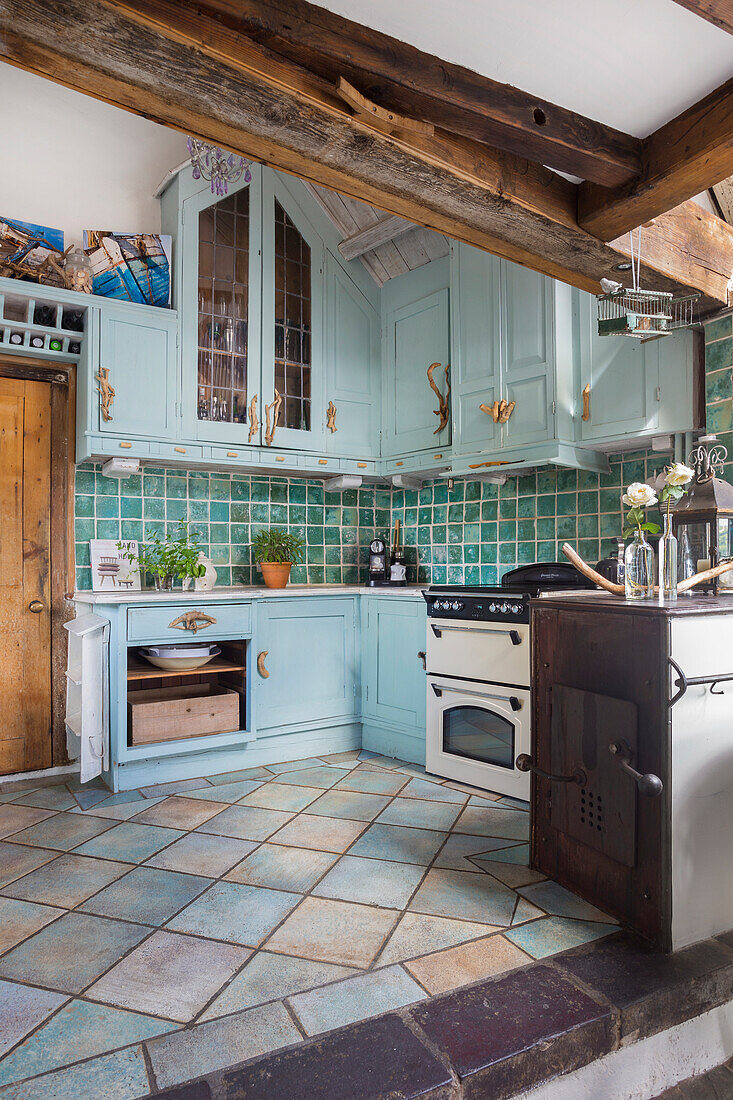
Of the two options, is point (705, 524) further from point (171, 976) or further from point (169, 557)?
point (169, 557)

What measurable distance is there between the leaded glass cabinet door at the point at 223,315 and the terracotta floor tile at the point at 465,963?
8.59ft

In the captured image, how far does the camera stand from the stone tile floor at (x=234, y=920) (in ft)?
4.72

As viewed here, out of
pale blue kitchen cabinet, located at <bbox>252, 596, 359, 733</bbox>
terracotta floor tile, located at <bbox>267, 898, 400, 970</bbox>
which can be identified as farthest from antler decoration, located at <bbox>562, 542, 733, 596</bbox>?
pale blue kitchen cabinet, located at <bbox>252, 596, 359, 733</bbox>

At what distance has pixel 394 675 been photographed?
3.59 meters

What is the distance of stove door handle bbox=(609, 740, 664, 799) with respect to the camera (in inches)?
65.2

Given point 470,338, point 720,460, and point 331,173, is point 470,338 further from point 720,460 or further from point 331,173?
point 331,173

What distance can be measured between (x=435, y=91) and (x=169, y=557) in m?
2.36

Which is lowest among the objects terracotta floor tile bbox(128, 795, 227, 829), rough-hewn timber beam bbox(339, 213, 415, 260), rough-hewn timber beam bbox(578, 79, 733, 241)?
terracotta floor tile bbox(128, 795, 227, 829)

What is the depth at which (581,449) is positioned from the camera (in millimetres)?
3086

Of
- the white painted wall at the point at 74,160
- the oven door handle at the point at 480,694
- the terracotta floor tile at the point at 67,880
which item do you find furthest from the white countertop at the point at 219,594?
the white painted wall at the point at 74,160

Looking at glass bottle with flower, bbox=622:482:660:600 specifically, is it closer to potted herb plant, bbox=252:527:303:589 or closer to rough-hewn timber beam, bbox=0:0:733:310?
rough-hewn timber beam, bbox=0:0:733:310

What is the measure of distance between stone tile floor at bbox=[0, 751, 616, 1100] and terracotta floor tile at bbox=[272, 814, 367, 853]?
1 centimetres

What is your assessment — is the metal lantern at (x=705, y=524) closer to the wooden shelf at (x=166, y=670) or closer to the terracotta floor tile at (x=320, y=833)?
the terracotta floor tile at (x=320, y=833)

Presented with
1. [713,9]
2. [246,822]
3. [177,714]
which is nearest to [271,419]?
[177,714]
